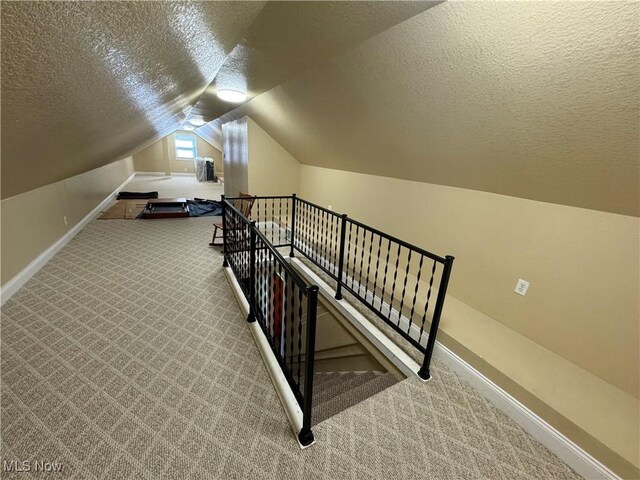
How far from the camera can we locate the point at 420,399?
1.81 metres

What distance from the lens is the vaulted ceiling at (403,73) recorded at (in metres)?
1.06

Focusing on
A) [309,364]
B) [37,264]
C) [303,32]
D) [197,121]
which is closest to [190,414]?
[309,364]

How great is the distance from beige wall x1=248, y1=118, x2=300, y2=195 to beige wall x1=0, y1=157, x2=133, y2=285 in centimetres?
276

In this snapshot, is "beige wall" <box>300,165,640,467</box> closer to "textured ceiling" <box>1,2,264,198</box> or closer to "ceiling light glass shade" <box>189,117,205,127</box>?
"textured ceiling" <box>1,2,264,198</box>

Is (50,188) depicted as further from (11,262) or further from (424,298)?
(424,298)

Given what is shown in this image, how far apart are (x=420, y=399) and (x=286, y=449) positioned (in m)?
0.91

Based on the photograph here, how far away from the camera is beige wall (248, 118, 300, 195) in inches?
203

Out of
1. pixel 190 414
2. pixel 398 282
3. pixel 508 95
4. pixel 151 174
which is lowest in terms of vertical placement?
pixel 190 414

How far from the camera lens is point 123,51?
1256 millimetres

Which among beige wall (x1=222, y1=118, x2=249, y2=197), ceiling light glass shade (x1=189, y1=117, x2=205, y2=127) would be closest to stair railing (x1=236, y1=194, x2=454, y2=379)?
beige wall (x1=222, y1=118, x2=249, y2=197)

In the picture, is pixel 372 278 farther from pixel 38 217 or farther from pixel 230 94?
pixel 38 217

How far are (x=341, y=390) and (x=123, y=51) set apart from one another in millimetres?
2621

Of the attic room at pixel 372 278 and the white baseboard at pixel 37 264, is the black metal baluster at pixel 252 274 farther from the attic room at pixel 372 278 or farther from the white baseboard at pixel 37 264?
the white baseboard at pixel 37 264

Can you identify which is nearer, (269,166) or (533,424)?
(533,424)
